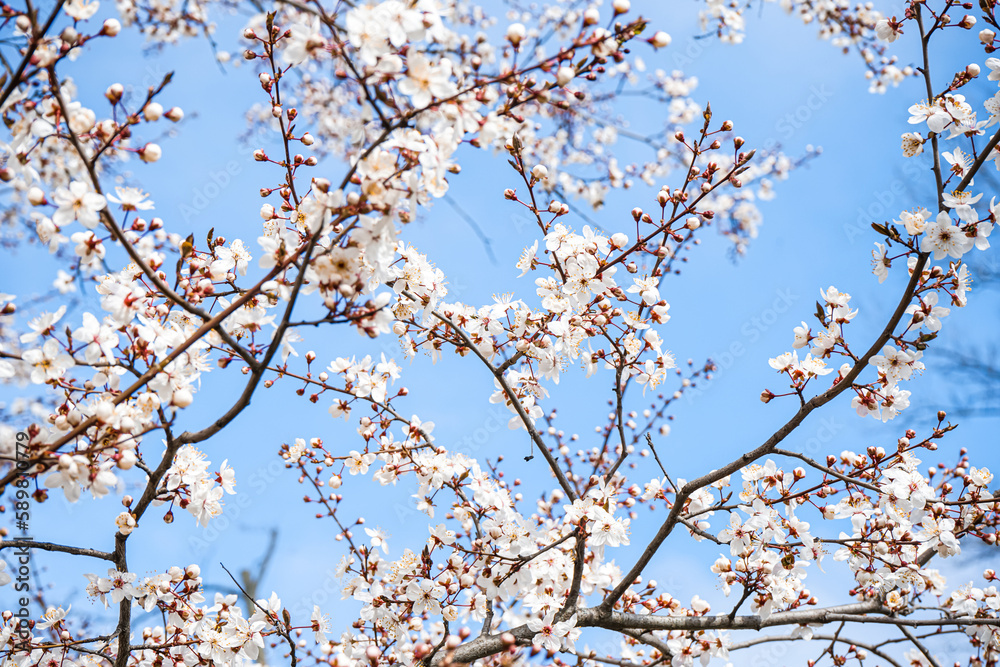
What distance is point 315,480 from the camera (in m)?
3.21

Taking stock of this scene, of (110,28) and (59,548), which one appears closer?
(110,28)

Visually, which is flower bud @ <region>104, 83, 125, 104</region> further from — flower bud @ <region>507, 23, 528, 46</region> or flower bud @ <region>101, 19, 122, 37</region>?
flower bud @ <region>507, 23, 528, 46</region>

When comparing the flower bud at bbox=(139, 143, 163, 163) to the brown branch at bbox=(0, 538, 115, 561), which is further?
the brown branch at bbox=(0, 538, 115, 561)

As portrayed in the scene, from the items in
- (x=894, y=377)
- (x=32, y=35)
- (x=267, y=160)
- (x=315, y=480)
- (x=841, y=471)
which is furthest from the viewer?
(x=315, y=480)

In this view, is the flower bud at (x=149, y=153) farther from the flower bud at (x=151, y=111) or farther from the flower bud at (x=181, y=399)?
the flower bud at (x=181, y=399)

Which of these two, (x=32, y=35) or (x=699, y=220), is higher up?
(x=699, y=220)

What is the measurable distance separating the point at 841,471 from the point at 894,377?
0.55 m

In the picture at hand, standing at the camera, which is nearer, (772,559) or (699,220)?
(699,220)

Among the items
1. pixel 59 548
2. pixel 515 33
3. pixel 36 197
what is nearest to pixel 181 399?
pixel 36 197

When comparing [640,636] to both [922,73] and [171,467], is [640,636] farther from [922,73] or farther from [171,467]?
[922,73]

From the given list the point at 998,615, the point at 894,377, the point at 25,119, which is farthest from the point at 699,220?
the point at 998,615

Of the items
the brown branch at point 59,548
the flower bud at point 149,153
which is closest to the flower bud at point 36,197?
the flower bud at point 149,153

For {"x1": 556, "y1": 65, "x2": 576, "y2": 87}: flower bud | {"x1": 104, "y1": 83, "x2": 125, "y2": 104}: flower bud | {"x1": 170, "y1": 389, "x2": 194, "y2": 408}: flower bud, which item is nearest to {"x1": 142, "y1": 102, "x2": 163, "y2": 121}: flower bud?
{"x1": 104, "y1": 83, "x2": 125, "y2": 104}: flower bud

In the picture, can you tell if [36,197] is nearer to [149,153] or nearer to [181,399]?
[149,153]
